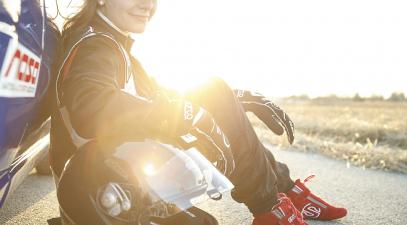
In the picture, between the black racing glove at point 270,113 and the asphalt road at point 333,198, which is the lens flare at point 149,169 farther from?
the asphalt road at point 333,198

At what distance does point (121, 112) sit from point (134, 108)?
54mm

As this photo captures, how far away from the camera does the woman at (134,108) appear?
65.6 inches

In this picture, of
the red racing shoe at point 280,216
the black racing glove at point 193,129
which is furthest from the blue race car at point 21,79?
the red racing shoe at point 280,216

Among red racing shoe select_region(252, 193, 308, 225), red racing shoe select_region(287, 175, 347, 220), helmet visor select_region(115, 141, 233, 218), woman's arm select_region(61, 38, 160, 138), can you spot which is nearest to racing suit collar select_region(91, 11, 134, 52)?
woman's arm select_region(61, 38, 160, 138)

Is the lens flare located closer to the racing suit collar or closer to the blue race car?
→ the blue race car

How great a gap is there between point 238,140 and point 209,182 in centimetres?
49

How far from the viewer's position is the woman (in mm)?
1667

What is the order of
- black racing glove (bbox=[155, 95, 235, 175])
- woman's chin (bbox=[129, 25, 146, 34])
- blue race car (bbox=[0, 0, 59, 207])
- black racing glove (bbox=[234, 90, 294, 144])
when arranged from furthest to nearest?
black racing glove (bbox=[234, 90, 294, 144]), woman's chin (bbox=[129, 25, 146, 34]), black racing glove (bbox=[155, 95, 235, 175]), blue race car (bbox=[0, 0, 59, 207])

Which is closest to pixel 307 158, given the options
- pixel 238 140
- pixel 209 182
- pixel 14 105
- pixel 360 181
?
pixel 360 181

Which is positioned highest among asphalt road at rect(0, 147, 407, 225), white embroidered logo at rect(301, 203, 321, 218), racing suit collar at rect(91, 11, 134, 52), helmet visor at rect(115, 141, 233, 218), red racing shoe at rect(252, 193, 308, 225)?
racing suit collar at rect(91, 11, 134, 52)

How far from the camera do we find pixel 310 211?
2.82m

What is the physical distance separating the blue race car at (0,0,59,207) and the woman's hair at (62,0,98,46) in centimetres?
6

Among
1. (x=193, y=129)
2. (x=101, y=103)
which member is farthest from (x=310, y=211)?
(x=101, y=103)

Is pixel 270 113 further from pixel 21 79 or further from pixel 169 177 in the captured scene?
pixel 21 79
